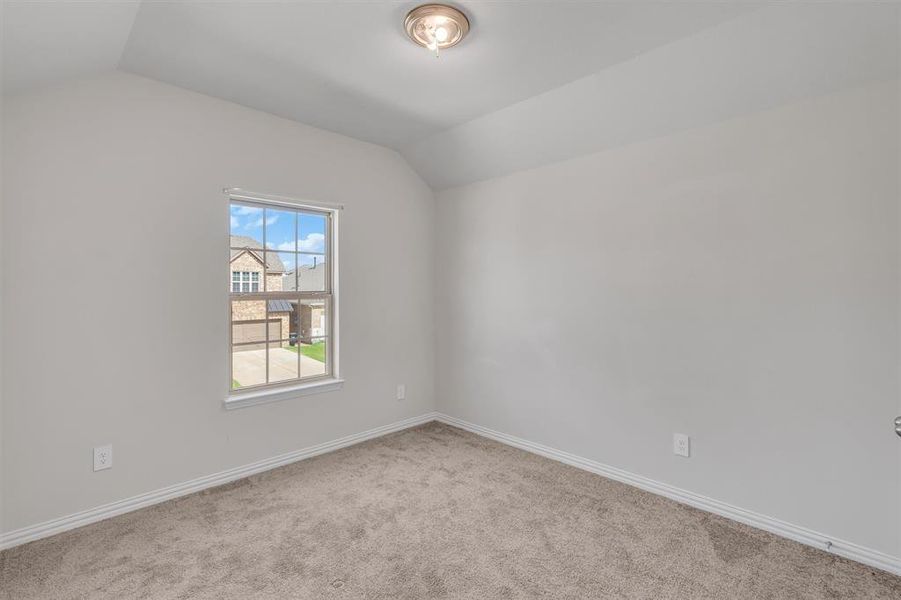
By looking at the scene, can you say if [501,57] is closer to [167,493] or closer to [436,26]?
[436,26]

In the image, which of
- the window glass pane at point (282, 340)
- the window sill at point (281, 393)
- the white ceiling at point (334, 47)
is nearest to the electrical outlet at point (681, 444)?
the white ceiling at point (334, 47)

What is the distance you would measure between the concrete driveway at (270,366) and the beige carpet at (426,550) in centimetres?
69

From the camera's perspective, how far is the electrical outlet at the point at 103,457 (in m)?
2.32

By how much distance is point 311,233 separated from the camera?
333 cm

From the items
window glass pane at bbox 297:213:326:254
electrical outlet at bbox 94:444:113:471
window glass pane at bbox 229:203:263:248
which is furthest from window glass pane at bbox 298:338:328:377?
electrical outlet at bbox 94:444:113:471

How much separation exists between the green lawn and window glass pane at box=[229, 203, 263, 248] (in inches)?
31.5

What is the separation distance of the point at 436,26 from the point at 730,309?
2120mm

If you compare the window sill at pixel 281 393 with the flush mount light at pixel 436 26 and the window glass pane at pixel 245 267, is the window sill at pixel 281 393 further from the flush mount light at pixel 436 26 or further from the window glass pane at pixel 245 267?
the flush mount light at pixel 436 26

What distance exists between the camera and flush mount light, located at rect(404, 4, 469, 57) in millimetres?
1841

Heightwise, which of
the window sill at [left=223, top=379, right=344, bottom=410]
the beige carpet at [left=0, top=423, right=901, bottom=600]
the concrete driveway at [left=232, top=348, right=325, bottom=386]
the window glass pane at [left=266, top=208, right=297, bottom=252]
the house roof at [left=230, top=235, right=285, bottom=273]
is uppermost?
the window glass pane at [left=266, top=208, right=297, bottom=252]

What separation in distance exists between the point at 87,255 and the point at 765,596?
141 inches

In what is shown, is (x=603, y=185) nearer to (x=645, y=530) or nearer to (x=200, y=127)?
(x=645, y=530)

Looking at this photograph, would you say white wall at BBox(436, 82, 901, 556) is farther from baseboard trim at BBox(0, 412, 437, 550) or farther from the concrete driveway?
the concrete driveway

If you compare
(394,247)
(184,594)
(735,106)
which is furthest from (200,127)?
(735,106)
